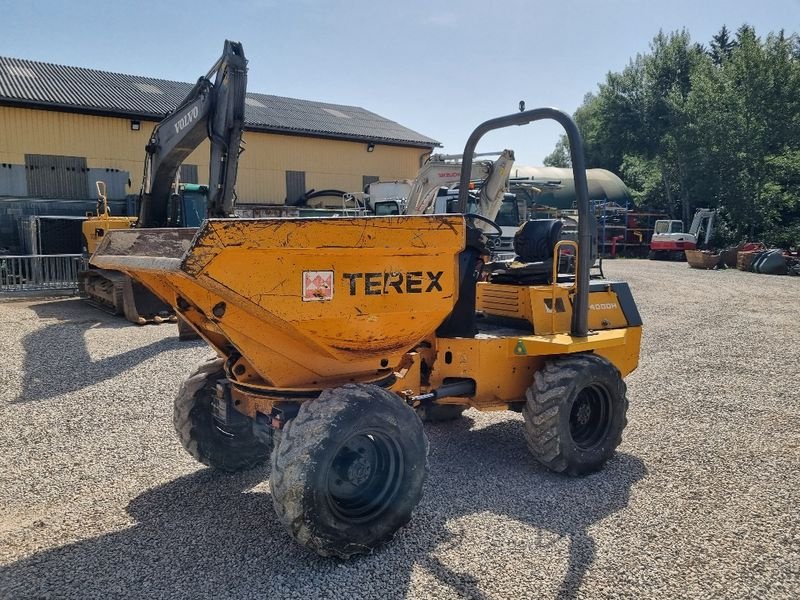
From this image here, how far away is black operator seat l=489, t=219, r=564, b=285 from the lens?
16.7 ft

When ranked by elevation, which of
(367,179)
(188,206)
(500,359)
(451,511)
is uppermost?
(367,179)

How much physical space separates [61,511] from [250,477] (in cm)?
117

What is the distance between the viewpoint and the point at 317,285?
10.9 feet

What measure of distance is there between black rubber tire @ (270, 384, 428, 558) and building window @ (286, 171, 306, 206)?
2189cm

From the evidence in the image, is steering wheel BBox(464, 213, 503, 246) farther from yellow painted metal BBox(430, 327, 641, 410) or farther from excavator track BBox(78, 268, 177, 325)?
excavator track BBox(78, 268, 177, 325)

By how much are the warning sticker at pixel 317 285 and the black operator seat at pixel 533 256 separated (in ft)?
7.03

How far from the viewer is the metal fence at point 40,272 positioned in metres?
13.9

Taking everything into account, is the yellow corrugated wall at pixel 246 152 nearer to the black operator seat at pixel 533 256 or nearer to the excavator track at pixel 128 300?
the excavator track at pixel 128 300

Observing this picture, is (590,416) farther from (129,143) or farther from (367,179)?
(367,179)

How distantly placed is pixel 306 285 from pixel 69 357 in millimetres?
6353

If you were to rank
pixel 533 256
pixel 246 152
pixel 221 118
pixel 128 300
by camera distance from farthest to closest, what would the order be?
pixel 246 152 → pixel 128 300 → pixel 221 118 → pixel 533 256

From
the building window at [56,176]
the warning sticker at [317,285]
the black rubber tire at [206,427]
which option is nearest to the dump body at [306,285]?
the warning sticker at [317,285]

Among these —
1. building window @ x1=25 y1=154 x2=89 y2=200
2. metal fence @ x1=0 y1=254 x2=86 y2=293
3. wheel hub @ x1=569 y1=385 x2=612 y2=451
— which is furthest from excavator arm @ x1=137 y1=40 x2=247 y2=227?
building window @ x1=25 y1=154 x2=89 y2=200

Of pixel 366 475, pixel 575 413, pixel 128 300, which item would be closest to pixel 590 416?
pixel 575 413
